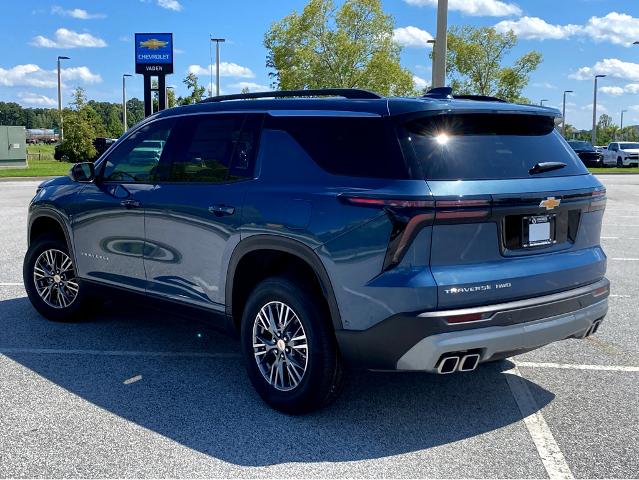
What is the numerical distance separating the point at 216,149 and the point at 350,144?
1161 mm

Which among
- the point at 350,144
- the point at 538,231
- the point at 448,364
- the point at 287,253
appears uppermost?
the point at 350,144

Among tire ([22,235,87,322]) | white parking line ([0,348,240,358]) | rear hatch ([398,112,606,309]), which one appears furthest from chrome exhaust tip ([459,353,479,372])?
tire ([22,235,87,322])

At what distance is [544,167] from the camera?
3.95 metres

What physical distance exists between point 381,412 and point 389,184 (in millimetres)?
1406

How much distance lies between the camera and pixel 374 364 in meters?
3.65

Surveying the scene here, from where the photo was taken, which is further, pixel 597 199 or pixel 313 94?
pixel 313 94

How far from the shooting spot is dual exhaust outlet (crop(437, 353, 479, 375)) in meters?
3.53

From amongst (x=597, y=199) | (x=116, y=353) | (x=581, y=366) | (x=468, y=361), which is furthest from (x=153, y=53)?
(x=468, y=361)

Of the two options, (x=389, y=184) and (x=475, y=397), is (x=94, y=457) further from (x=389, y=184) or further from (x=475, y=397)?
(x=475, y=397)

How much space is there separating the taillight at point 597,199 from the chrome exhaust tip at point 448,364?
53.2 inches

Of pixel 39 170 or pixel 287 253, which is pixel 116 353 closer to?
pixel 287 253

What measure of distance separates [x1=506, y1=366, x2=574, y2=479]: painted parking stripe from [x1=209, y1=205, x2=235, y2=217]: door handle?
2.09m

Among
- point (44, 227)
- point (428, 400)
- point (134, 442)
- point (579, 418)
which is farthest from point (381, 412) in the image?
point (44, 227)

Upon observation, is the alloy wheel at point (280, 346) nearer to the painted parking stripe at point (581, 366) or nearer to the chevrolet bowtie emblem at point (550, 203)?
the chevrolet bowtie emblem at point (550, 203)
